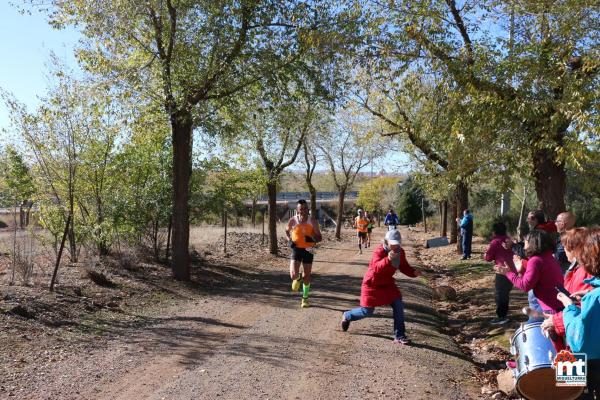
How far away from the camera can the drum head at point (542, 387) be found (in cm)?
447

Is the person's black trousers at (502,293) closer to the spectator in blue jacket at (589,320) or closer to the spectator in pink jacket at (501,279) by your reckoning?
the spectator in pink jacket at (501,279)

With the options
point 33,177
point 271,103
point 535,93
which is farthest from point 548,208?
point 33,177

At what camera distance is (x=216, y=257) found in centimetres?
1802

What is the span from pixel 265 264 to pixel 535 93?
11258 millimetres

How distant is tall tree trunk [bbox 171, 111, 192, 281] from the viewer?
1297cm

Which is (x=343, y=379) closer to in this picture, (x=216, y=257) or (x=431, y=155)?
(x=216, y=257)

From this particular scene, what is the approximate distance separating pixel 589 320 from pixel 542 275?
203 cm

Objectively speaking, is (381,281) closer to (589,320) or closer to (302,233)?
(302,233)

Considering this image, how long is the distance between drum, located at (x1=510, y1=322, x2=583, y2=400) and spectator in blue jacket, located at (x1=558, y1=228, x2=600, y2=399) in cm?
50

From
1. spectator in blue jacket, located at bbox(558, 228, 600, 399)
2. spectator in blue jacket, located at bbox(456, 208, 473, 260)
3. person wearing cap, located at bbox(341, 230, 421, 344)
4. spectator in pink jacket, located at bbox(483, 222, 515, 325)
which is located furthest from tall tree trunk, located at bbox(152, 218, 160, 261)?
spectator in blue jacket, located at bbox(558, 228, 600, 399)

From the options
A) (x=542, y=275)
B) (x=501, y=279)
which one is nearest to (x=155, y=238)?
(x=501, y=279)

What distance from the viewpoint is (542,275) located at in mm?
5605

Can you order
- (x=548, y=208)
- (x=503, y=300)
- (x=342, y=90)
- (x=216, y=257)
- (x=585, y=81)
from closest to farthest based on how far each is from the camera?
(x=585, y=81) → (x=503, y=300) → (x=548, y=208) → (x=342, y=90) → (x=216, y=257)

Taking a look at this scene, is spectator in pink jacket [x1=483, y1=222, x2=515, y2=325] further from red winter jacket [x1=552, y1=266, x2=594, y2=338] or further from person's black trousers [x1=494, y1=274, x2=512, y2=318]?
red winter jacket [x1=552, y1=266, x2=594, y2=338]
